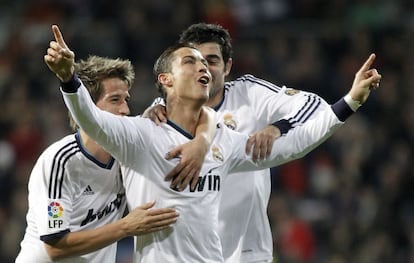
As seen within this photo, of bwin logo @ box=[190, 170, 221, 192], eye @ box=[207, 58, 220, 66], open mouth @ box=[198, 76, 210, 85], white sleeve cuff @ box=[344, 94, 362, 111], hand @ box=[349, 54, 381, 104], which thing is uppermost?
eye @ box=[207, 58, 220, 66]

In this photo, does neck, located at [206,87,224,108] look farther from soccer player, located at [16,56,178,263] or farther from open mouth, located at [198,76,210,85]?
open mouth, located at [198,76,210,85]

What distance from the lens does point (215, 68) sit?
18.3 ft

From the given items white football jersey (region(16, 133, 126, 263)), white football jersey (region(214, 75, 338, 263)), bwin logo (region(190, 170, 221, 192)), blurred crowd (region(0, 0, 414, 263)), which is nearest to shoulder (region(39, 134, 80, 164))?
white football jersey (region(16, 133, 126, 263))

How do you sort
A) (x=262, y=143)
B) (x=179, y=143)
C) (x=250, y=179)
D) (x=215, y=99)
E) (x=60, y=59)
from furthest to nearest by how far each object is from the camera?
(x=215, y=99) → (x=250, y=179) → (x=262, y=143) → (x=179, y=143) → (x=60, y=59)

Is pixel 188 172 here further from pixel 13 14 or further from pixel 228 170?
pixel 13 14

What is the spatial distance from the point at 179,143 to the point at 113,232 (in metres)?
0.51

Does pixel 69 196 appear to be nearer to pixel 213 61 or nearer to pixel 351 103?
pixel 213 61

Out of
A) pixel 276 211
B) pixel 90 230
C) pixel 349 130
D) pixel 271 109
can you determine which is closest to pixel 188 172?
pixel 90 230

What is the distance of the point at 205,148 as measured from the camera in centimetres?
466

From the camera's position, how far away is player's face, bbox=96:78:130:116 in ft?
16.3

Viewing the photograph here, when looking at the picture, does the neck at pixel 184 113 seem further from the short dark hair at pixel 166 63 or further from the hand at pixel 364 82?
the hand at pixel 364 82

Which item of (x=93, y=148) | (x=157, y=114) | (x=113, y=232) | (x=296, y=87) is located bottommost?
(x=113, y=232)

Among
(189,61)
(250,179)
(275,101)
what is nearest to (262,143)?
(189,61)

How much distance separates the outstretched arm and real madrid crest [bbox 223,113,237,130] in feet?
3.60
